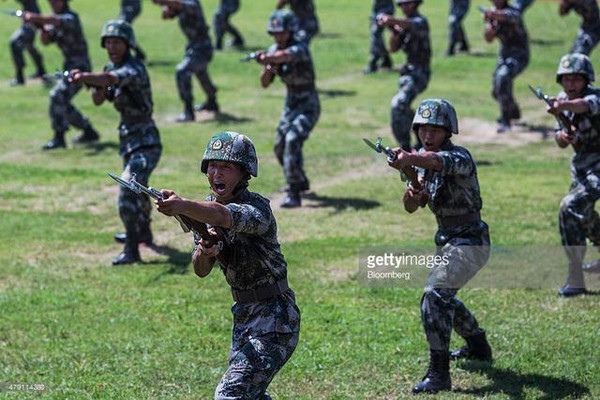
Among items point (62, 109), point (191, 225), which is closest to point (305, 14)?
point (62, 109)

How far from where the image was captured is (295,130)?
16.2 metres

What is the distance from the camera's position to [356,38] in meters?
32.7

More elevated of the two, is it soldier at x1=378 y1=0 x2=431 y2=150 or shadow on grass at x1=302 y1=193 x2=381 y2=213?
soldier at x1=378 y1=0 x2=431 y2=150

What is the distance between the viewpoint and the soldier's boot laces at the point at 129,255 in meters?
13.4

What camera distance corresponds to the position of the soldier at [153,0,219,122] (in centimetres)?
2267

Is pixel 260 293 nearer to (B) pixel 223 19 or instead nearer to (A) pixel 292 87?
(A) pixel 292 87

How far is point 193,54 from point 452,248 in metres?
14.4

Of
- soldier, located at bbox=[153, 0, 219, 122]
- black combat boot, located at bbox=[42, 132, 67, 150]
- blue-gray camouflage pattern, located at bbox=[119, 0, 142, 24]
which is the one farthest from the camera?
blue-gray camouflage pattern, located at bbox=[119, 0, 142, 24]

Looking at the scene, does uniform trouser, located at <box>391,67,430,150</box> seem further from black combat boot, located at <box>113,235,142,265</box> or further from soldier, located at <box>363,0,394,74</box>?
soldier, located at <box>363,0,394,74</box>

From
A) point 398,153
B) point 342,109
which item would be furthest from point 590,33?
point 398,153

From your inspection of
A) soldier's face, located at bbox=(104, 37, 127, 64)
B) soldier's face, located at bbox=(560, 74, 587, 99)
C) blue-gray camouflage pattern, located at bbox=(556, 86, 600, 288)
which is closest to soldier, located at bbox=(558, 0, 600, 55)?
blue-gray camouflage pattern, located at bbox=(556, 86, 600, 288)

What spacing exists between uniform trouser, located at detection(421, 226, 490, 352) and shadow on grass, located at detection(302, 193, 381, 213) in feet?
21.3

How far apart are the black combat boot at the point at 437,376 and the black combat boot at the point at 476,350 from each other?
660 mm

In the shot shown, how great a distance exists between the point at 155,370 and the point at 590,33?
15135 millimetres
